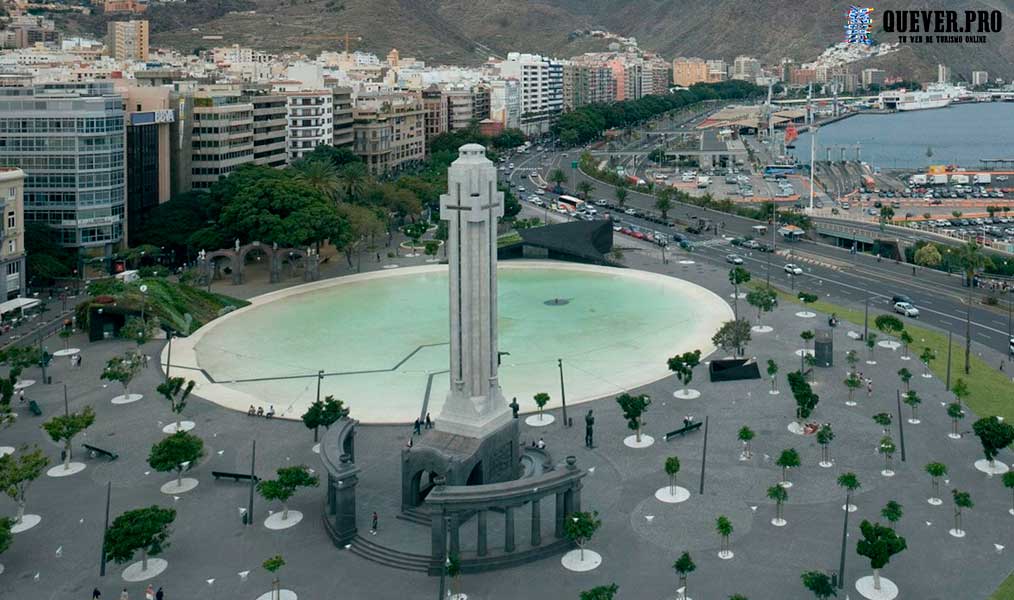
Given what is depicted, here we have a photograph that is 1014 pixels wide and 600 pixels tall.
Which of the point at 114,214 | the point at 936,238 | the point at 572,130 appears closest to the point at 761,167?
the point at 572,130

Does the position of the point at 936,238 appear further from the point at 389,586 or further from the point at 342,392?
the point at 389,586

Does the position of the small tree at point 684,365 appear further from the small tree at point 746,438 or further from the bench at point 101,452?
the bench at point 101,452

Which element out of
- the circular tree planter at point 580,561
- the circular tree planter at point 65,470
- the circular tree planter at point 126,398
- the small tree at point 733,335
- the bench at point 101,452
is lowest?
the circular tree planter at point 580,561

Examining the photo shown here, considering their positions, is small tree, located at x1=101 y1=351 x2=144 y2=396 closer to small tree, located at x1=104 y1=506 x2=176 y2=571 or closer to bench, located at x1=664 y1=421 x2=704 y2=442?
small tree, located at x1=104 y1=506 x2=176 y2=571

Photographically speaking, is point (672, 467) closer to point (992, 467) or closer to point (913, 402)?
point (992, 467)

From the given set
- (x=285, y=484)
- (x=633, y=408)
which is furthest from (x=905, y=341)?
(x=285, y=484)

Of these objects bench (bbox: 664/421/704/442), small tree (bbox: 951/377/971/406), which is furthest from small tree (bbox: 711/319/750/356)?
small tree (bbox: 951/377/971/406)

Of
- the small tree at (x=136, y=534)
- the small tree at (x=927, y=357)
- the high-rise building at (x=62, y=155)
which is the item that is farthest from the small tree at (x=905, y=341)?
the high-rise building at (x=62, y=155)
